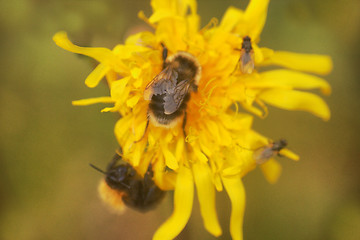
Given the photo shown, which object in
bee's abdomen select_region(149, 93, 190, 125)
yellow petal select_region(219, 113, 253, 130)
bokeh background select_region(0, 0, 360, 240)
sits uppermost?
bee's abdomen select_region(149, 93, 190, 125)

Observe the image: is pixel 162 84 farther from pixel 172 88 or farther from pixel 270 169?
pixel 270 169

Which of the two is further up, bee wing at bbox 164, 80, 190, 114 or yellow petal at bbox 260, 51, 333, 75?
yellow petal at bbox 260, 51, 333, 75

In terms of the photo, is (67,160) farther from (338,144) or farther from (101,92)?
(338,144)

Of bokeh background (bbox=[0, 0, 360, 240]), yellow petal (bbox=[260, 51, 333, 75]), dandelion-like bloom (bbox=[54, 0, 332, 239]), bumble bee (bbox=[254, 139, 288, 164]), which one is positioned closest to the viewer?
dandelion-like bloom (bbox=[54, 0, 332, 239])

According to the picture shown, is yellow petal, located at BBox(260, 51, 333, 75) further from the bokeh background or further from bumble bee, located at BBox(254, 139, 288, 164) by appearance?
the bokeh background

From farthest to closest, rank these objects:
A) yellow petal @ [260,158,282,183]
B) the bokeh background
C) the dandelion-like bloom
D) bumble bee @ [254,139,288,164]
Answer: the bokeh background, yellow petal @ [260,158,282,183], bumble bee @ [254,139,288,164], the dandelion-like bloom

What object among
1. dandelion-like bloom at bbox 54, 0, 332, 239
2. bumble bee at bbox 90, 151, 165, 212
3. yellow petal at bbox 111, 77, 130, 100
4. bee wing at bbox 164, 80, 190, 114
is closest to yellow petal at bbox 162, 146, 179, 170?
dandelion-like bloom at bbox 54, 0, 332, 239

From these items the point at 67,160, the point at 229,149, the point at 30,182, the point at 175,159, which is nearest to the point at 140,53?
the point at 175,159
